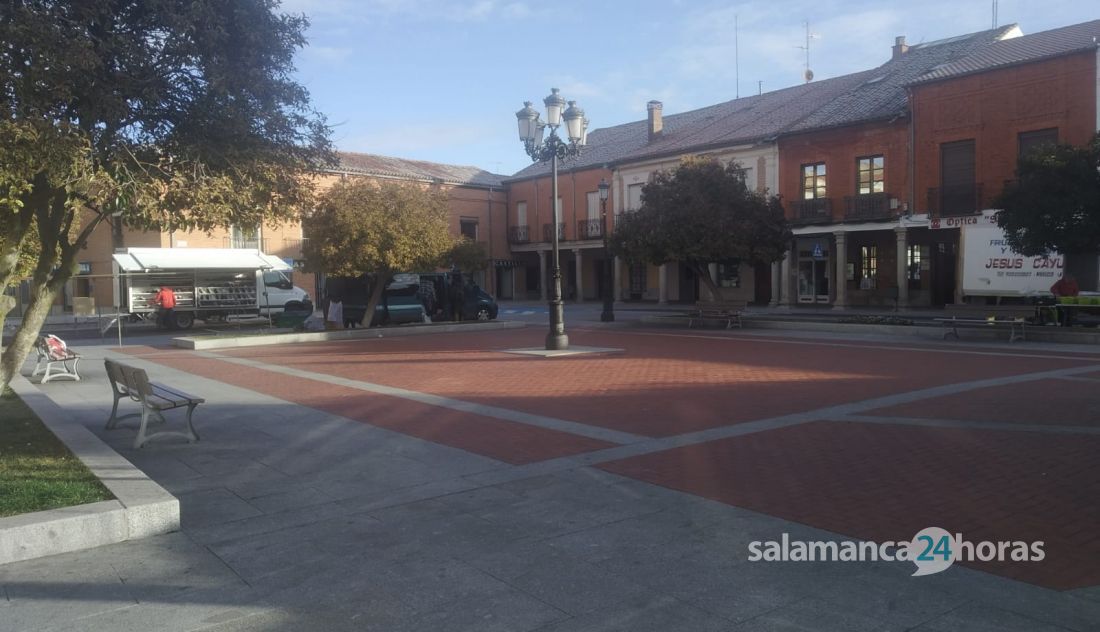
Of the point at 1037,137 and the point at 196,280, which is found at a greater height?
the point at 1037,137

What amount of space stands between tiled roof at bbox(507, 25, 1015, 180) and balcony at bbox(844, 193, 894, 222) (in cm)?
310

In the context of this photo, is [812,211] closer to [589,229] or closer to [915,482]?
[589,229]

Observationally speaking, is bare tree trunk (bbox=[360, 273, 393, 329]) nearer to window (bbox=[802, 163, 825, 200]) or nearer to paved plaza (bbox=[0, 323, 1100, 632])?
paved plaza (bbox=[0, 323, 1100, 632])

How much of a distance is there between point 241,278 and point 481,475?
84.0ft

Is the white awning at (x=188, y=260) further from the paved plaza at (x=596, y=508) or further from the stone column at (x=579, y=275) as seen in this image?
the stone column at (x=579, y=275)

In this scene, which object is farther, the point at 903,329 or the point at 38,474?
the point at 903,329

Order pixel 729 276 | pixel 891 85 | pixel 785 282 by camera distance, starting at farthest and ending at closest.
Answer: pixel 729 276
pixel 785 282
pixel 891 85

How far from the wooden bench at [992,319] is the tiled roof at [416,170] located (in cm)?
2928

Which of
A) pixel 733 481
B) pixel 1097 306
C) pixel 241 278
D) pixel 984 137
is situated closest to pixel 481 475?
pixel 733 481

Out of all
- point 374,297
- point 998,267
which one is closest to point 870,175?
point 998,267

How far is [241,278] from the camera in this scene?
98.4 feet

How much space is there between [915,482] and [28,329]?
837 centimetres

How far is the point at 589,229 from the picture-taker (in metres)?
45.7

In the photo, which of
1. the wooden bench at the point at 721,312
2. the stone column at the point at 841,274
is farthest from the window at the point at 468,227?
the wooden bench at the point at 721,312
